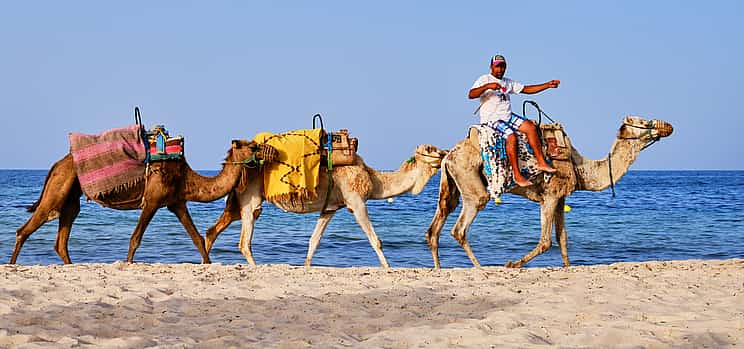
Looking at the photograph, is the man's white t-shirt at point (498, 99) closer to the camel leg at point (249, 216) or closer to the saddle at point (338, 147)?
the saddle at point (338, 147)

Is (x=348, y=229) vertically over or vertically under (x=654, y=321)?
under

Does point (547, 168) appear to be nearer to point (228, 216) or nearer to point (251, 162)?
point (251, 162)

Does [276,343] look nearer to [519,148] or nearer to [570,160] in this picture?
[519,148]

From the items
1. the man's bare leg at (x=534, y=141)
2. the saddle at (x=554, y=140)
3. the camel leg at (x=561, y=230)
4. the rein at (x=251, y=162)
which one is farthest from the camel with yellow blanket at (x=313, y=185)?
the camel leg at (x=561, y=230)

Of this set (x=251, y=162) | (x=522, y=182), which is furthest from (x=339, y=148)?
(x=522, y=182)

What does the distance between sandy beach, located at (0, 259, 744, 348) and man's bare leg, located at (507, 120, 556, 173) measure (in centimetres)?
118

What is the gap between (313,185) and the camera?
34.3 feet

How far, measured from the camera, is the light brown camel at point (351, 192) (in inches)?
420

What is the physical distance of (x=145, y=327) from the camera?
6.49 m

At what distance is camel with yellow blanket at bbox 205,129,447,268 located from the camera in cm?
1045

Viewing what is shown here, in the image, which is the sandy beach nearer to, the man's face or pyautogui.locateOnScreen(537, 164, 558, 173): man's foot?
pyautogui.locateOnScreen(537, 164, 558, 173): man's foot

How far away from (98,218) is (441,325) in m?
21.7

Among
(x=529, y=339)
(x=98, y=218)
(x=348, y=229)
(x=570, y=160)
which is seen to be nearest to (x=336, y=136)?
(x=570, y=160)

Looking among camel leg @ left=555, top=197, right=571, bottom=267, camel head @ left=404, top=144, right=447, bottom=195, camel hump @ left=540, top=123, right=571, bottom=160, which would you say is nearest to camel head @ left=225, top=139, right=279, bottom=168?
camel head @ left=404, top=144, right=447, bottom=195
